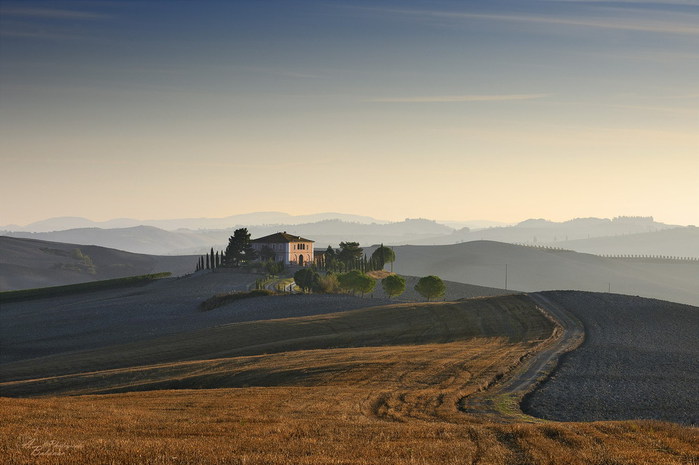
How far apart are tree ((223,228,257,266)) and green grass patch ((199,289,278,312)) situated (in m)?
41.1

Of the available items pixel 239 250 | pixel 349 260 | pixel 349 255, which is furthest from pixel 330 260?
pixel 239 250

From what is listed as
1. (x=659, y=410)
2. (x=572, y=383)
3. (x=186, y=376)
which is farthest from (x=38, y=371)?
(x=659, y=410)

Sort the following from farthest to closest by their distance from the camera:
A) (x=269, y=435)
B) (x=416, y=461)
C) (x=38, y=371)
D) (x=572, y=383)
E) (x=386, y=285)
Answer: (x=386, y=285), (x=38, y=371), (x=572, y=383), (x=269, y=435), (x=416, y=461)

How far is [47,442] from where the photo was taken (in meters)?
17.8

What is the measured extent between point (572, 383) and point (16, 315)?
93.6 meters

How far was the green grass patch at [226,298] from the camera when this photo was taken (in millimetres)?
94750

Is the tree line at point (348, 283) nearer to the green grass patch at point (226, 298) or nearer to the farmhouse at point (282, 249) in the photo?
the green grass patch at point (226, 298)

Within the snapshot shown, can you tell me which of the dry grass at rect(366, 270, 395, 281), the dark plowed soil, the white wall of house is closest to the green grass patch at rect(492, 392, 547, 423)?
the dark plowed soil

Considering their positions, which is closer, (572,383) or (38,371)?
(572,383)

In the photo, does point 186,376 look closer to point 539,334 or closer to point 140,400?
point 140,400

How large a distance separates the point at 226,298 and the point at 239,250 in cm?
4662

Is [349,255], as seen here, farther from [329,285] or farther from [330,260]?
[329,285]

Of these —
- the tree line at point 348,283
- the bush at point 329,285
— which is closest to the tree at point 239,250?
the tree line at point 348,283

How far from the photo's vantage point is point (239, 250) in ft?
470
